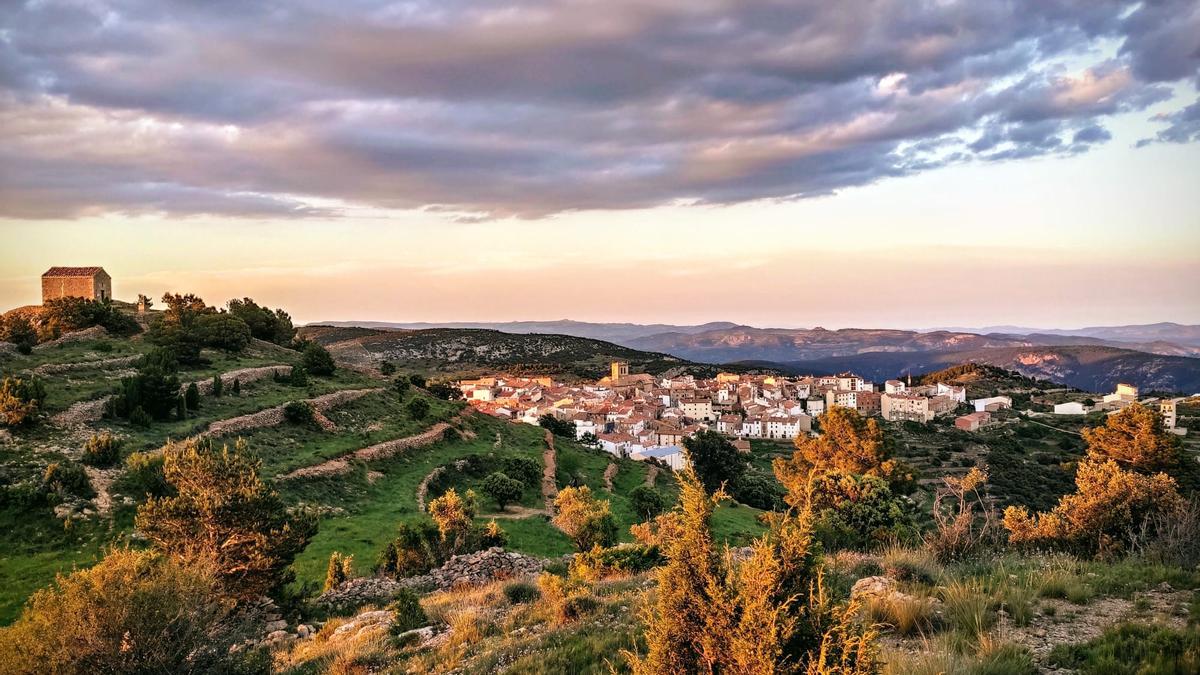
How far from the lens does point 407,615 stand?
33.7 ft

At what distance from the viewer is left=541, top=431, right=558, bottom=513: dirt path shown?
102 ft

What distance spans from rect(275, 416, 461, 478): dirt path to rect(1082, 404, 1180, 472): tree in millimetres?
32118

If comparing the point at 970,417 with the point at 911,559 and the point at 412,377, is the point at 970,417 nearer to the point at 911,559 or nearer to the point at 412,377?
the point at 412,377

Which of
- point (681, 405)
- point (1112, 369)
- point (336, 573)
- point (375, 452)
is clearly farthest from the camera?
point (1112, 369)

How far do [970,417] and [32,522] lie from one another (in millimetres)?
83228

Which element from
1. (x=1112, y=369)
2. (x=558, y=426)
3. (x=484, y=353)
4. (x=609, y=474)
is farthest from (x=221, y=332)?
(x=1112, y=369)

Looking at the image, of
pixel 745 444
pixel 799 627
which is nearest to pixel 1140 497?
pixel 799 627

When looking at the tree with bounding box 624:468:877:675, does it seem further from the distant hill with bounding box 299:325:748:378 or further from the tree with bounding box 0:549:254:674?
the distant hill with bounding box 299:325:748:378

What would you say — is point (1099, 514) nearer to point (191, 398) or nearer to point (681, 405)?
point (191, 398)

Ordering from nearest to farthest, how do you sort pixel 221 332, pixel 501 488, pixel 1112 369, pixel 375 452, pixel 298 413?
pixel 501 488 < pixel 375 452 < pixel 298 413 < pixel 221 332 < pixel 1112 369

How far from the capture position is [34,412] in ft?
72.1

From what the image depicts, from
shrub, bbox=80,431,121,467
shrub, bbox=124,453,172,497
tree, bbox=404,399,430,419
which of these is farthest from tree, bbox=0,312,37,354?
tree, bbox=404,399,430,419

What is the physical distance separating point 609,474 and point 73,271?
53834 millimetres

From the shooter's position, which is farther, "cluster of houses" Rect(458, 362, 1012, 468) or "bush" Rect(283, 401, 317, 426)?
"cluster of houses" Rect(458, 362, 1012, 468)
